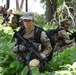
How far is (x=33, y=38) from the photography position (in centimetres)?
609

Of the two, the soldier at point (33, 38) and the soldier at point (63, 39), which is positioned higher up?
the soldier at point (33, 38)

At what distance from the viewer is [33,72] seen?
550cm

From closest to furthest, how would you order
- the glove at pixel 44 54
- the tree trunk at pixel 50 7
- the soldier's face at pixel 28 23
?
the soldier's face at pixel 28 23
the glove at pixel 44 54
the tree trunk at pixel 50 7

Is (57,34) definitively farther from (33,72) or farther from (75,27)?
(75,27)

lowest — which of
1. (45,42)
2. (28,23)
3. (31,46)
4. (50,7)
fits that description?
(50,7)

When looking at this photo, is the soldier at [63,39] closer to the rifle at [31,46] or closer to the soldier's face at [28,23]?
the rifle at [31,46]

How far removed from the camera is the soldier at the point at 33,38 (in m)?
5.81

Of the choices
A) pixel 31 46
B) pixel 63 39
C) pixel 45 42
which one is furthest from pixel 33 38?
pixel 63 39

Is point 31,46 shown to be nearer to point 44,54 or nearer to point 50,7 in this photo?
point 44,54

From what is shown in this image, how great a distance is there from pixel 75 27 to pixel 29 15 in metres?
9.75

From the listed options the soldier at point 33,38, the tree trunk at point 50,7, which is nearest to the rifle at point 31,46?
the soldier at point 33,38

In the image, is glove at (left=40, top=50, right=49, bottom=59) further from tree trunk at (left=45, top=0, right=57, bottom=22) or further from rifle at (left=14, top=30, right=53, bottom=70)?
tree trunk at (left=45, top=0, right=57, bottom=22)

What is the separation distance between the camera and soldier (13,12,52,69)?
5.81 metres

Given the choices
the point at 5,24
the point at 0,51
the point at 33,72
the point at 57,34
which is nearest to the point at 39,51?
the point at 33,72
